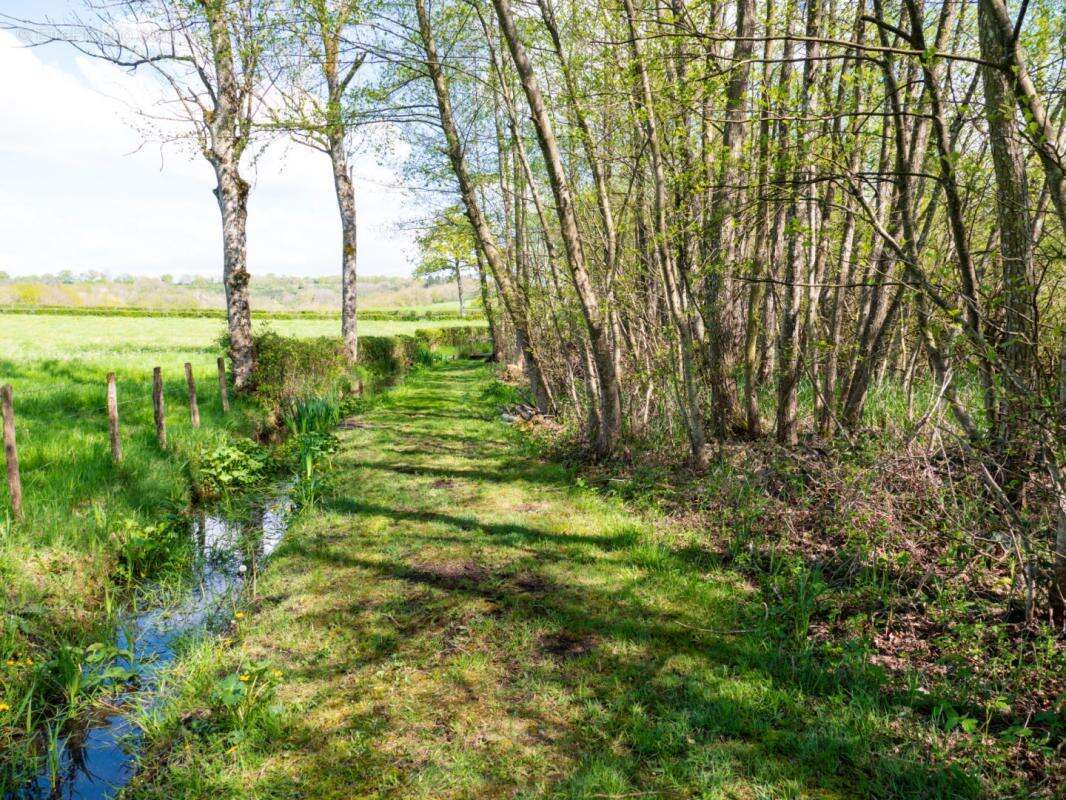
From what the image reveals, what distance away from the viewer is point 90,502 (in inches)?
237

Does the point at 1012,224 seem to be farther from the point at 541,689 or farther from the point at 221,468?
the point at 221,468

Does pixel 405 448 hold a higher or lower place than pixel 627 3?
lower

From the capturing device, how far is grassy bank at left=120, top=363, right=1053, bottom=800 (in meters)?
2.99

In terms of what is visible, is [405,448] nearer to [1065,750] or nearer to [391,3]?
[391,3]

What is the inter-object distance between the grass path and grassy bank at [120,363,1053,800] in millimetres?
14

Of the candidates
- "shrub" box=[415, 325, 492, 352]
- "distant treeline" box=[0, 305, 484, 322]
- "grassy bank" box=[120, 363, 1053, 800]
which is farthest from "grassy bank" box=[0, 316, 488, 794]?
"distant treeline" box=[0, 305, 484, 322]

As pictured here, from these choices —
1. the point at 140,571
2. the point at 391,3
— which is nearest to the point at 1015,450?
the point at 140,571

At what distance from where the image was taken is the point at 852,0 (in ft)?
22.1

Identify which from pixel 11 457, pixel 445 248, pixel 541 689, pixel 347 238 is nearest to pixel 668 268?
pixel 541 689

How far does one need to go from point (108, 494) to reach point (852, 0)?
9.70 m

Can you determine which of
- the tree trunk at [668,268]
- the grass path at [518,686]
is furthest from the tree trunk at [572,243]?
the grass path at [518,686]

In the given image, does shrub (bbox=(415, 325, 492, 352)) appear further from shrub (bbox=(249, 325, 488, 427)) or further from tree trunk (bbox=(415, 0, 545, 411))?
tree trunk (bbox=(415, 0, 545, 411))

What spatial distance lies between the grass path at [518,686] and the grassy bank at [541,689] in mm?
14

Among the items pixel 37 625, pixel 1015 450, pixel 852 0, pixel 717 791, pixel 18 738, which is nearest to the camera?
pixel 717 791
